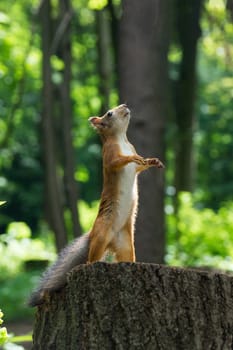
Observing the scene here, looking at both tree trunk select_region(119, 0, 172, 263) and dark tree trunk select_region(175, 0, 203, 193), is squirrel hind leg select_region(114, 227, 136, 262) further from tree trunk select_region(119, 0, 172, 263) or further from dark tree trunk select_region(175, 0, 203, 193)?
dark tree trunk select_region(175, 0, 203, 193)

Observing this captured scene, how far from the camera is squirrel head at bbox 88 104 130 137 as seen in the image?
7.12 meters

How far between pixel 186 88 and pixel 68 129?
7536 mm

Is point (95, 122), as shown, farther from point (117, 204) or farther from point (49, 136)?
point (49, 136)

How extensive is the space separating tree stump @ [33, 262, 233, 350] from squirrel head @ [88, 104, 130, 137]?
184 centimetres

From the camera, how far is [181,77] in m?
21.4

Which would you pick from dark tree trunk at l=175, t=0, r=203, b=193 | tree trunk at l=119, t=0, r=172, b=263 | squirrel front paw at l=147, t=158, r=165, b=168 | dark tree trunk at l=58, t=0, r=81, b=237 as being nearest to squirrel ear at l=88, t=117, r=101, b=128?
squirrel front paw at l=147, t=158, r=165, b=168

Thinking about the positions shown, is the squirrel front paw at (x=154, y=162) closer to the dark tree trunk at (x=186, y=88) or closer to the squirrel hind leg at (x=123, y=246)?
the squirrel hind leg at (x=123, y=246)

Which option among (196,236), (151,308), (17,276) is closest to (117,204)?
(151,308)

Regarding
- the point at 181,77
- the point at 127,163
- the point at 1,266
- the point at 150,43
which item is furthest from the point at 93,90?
the point at 127,163

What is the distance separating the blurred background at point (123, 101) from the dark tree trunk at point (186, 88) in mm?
27

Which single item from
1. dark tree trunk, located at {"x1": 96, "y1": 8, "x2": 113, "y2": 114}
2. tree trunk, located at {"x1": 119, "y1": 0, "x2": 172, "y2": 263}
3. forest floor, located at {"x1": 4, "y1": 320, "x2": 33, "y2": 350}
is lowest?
forest floor, located at {"x1": 4, "y1": 320, "x2": 33, "y2": 350}

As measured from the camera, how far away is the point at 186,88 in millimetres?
21234

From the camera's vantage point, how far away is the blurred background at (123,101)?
11680mm

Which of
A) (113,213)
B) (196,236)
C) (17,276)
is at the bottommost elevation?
(113,213)
